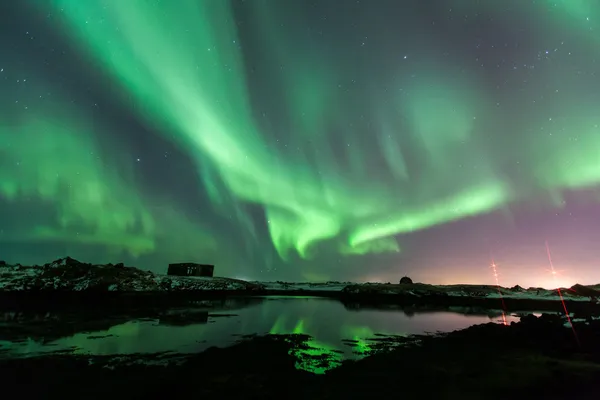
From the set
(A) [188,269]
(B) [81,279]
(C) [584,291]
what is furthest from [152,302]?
(C) [584,291]

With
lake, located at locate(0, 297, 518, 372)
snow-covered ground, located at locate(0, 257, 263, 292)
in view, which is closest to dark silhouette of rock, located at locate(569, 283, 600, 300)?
lake, located at locate(0, 297, 518, 372)

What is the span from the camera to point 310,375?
1605 centimetres

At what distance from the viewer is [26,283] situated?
76375 millimetres

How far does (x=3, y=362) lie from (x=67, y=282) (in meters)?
83.7

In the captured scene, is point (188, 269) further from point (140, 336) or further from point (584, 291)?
point (584, 291)

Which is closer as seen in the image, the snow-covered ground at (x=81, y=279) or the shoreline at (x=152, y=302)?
the shoreline at (x=152, y=302)

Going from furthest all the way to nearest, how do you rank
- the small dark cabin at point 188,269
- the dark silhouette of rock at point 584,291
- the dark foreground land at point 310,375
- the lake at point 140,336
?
the small dark cabin at point 188,269 → the dark silhouette of rock at point 584,291 → the lake at point 140,336 → the dark foreground land at point 310,375

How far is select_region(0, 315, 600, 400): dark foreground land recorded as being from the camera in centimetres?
1309

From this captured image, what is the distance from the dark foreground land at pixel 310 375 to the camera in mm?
13094

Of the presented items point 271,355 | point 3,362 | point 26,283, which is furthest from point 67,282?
point 271,355

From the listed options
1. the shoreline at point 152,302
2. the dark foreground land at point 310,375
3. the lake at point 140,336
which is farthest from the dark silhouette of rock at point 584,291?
the lake at point 140,336

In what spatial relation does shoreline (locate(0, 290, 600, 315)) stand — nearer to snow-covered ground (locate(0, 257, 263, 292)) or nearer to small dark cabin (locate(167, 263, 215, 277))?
snow-covered ground (locate(0, 257, 263, 292))

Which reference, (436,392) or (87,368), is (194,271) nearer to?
(87,368)

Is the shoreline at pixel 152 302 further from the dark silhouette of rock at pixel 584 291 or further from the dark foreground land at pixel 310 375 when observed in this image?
the dark silhouette of rock at pixel 584 291
